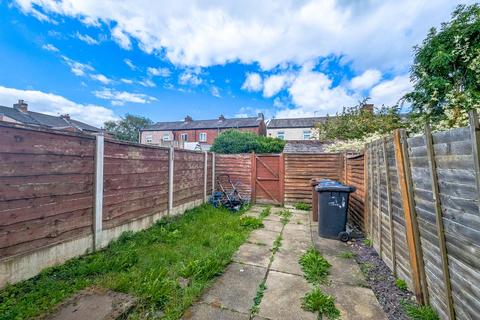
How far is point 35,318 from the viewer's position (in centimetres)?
196

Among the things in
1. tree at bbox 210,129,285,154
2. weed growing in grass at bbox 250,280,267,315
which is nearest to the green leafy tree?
tree at bbox 210,129,285,154

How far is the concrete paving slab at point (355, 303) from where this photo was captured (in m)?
2.22

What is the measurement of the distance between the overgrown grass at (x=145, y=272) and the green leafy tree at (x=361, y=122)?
11.5 metres

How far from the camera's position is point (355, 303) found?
2.43m

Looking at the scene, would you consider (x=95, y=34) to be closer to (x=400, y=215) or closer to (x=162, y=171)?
(x=162, y=171)

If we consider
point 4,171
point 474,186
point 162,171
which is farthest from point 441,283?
point 162,171

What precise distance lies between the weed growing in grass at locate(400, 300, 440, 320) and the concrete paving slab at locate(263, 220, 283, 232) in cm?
306

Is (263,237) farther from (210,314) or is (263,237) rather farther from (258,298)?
(210,314)

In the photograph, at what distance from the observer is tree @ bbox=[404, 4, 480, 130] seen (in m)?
9.10

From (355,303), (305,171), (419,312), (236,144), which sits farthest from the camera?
(236,144)

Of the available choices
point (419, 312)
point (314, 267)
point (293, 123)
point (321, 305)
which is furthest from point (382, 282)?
point (293, 123)

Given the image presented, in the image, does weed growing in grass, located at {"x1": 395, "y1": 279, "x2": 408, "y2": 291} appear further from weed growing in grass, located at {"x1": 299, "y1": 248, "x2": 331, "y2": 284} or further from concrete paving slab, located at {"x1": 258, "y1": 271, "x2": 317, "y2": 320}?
concrete paving slab, located at {"x1": 258, "y1": 271, "x2": 317, "y2": 320}

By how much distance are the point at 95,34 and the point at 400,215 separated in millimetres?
10560

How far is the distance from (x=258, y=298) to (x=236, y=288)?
13.9 inches
